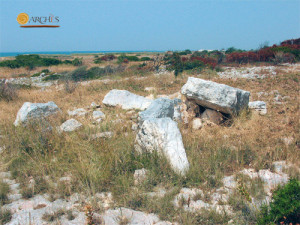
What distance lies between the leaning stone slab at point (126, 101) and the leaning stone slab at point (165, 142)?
3001mm

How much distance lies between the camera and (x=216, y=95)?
559 centimetres

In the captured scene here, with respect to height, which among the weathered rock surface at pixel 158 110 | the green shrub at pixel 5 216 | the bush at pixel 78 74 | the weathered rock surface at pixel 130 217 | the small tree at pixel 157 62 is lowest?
the weathered rock surface at pixel 130 217

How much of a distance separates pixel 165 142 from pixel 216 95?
7.95 feet

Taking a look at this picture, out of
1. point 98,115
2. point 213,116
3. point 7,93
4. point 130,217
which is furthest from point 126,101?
point 130,217

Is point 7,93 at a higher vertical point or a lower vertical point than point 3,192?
higher

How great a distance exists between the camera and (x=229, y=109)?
571 centimetres

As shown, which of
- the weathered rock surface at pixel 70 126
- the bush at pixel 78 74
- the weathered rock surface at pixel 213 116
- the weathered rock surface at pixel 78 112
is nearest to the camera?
the weathered rock surface at pixel 70 126

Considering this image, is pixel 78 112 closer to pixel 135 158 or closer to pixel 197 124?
pixel 197 124

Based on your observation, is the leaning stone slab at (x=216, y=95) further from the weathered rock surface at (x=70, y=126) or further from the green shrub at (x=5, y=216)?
the green shrub at (x=5, y=216)

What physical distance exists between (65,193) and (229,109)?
4.09 meters

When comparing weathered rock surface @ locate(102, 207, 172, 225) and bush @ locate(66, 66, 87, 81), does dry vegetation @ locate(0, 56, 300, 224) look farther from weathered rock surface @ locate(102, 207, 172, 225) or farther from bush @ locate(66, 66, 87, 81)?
bush @ locate(66, 66, 87, 81)

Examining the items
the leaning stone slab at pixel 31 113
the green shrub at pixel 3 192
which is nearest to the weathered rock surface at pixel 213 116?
the leaning stone slab at pixel 31 113

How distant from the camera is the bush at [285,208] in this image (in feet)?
7.51

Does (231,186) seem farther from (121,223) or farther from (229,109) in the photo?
(229,109)
